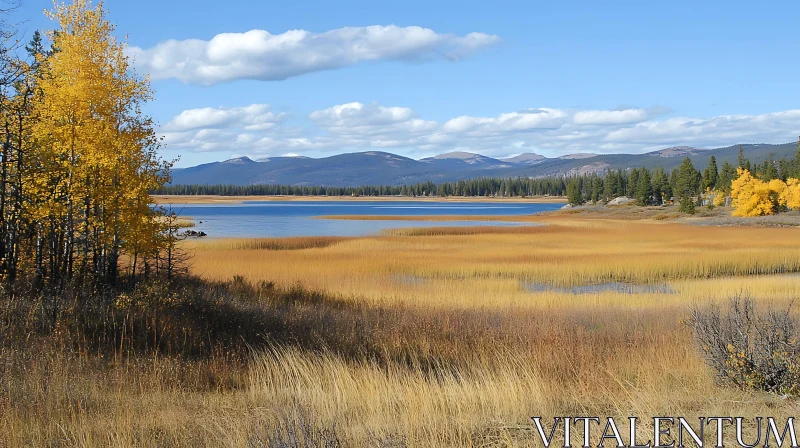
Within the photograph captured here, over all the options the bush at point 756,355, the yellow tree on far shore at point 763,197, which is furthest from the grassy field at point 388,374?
the yellow tree on far shore at point 763,197

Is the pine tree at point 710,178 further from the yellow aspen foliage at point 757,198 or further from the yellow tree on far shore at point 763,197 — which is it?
the yellow aspen foliage at point 757,198

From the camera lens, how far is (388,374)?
347 inches

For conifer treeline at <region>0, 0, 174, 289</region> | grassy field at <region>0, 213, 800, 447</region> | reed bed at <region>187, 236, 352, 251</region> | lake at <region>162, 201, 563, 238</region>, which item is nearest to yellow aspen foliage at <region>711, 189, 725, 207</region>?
lake at <region>162, 201, 563, 238</region>

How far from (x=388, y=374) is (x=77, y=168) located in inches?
432

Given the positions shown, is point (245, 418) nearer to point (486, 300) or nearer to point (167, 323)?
point (167, 323)

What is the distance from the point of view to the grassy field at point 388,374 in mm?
5914

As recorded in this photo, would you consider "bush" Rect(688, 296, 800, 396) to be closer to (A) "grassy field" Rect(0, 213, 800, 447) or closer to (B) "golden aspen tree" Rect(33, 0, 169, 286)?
(A) "grassy field" Rect(0, 213, 800, 447)

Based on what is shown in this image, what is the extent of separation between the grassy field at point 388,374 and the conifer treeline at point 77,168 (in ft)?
9.95

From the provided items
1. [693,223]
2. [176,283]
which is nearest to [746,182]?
[693,223]

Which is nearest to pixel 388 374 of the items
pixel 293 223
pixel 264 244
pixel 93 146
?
pixel 93 146

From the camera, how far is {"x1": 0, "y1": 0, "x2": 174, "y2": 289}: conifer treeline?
46.7ft

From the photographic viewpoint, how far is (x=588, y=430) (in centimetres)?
553

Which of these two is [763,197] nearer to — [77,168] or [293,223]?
[293,223]

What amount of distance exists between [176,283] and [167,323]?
734cm
